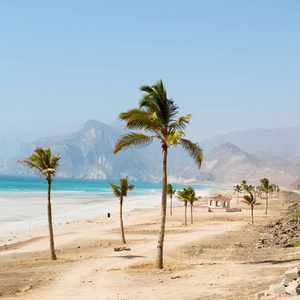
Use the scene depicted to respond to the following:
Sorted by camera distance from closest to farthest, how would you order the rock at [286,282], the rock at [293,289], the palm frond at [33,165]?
the rock at [293,289], the rock at [286,282], the palm frond at [33,165]

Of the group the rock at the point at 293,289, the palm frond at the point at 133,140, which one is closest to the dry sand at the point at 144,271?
the rock at the point at 293,289

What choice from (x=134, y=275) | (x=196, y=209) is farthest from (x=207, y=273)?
(x=196, y=209)

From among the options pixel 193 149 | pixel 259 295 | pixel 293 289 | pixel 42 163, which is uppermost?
pixel 193 149

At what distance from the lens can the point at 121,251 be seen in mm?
28047

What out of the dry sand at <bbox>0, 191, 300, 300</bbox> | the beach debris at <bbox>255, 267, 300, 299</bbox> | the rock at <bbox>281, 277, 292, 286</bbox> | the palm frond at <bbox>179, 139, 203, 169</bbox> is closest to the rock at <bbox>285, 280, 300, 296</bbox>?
the beach debris at <bbox>255, 267, 300, 299</bbox>

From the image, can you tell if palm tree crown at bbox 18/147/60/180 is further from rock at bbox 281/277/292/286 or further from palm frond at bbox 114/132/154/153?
rock at bbox 281/277/292/286

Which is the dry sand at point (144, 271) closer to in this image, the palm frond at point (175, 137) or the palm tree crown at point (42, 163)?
the palm tree crown at point (42, 163)

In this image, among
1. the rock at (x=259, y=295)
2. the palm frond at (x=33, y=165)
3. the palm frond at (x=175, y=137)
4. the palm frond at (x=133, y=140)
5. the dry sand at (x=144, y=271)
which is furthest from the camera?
the palm frond at (x=33, y=165)

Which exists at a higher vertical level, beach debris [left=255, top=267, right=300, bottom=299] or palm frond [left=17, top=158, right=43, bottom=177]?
palm frond [left=17, top=158, right=43, bottom=177]

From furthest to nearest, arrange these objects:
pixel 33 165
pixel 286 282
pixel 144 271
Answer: pixel 33 165, pixel 144 271, pixel 286 282

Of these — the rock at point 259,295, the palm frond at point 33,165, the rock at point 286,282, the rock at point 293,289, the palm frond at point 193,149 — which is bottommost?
the rock at point 259,295

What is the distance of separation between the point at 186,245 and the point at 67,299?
15.3 meters

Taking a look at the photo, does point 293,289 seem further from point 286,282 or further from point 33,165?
point 33,165

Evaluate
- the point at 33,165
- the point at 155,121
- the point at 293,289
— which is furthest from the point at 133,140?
the point at 293,289
